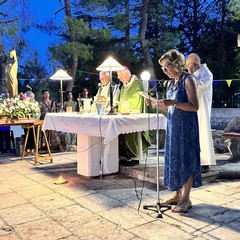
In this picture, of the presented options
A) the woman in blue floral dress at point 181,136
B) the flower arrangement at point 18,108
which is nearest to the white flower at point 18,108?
the flower arrangement at point 18,108

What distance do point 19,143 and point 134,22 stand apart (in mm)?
8218

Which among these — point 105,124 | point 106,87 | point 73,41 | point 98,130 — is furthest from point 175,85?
point 73,41

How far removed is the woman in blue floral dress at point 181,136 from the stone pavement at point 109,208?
0.86 ft

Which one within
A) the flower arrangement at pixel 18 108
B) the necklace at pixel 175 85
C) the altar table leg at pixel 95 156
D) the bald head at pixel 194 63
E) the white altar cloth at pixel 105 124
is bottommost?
the altar table leg at pixel 95 156

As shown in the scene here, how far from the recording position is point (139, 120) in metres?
3.71

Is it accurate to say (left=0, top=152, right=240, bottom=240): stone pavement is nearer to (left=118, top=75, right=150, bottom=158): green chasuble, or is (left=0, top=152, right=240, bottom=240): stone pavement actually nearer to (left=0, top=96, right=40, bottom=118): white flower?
(left=118, top=75, right=150, bottom=158): green chasuble

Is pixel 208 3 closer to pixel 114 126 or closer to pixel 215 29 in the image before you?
pixel 215 29

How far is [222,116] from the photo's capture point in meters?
12.2

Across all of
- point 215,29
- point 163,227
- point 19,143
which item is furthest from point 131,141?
point 215,29

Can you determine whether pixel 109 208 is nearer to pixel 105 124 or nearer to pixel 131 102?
pixel 105 124

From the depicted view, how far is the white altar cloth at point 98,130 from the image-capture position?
136 inches

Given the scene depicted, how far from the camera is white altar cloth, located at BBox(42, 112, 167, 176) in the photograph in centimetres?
346

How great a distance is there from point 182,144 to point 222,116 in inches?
403

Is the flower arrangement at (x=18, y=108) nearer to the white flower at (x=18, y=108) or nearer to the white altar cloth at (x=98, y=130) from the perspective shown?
the white flower at (x=18, y=108)
